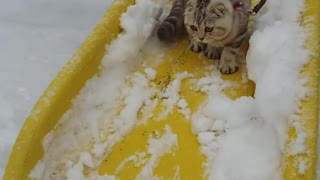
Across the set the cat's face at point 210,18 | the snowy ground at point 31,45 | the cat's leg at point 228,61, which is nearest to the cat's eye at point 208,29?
the cat's face at point 210,18

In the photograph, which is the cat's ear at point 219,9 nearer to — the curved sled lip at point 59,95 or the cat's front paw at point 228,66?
the cat's front paw at point 228,66

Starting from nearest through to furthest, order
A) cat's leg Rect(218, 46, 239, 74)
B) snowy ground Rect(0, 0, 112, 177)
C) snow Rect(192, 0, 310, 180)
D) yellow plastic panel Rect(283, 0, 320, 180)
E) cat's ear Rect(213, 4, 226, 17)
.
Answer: yellow plastic panel Rect(283, 0, 320, 180)
snow Rect(192, 0, 310, 180)
cat's ear Rect(213, 4, 226, 17)
cat's leg Rect(218, 46, 239, 74)
snowy ground Rect(0, 0, 112, 177)

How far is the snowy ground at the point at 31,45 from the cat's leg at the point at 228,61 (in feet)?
2.30

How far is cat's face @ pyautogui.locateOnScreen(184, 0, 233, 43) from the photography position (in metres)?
1.53

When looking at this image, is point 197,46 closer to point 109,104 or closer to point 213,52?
point 213,52

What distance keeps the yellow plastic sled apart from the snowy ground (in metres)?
0.35

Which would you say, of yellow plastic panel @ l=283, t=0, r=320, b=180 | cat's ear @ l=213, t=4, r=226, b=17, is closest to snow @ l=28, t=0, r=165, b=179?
Result: cat's ear @ l=213, t=4, r=226, b=17

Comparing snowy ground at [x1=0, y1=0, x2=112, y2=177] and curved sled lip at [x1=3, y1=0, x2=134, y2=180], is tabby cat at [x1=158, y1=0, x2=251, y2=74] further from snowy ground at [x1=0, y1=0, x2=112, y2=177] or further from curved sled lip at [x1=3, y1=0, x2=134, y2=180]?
snowy ground at [x1=0, y1=0, x2=112, y2=177]

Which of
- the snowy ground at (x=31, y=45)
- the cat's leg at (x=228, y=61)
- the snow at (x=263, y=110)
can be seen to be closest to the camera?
the snow at (x=263, y=110)

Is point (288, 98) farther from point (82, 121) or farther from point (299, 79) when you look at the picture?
point (82, 121)

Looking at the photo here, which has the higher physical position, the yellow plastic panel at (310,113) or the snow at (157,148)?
the yellow plastic panel at (310,113)

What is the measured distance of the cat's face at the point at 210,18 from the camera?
153cm

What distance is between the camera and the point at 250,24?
67.9 inches

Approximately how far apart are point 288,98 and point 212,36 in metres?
0.37
